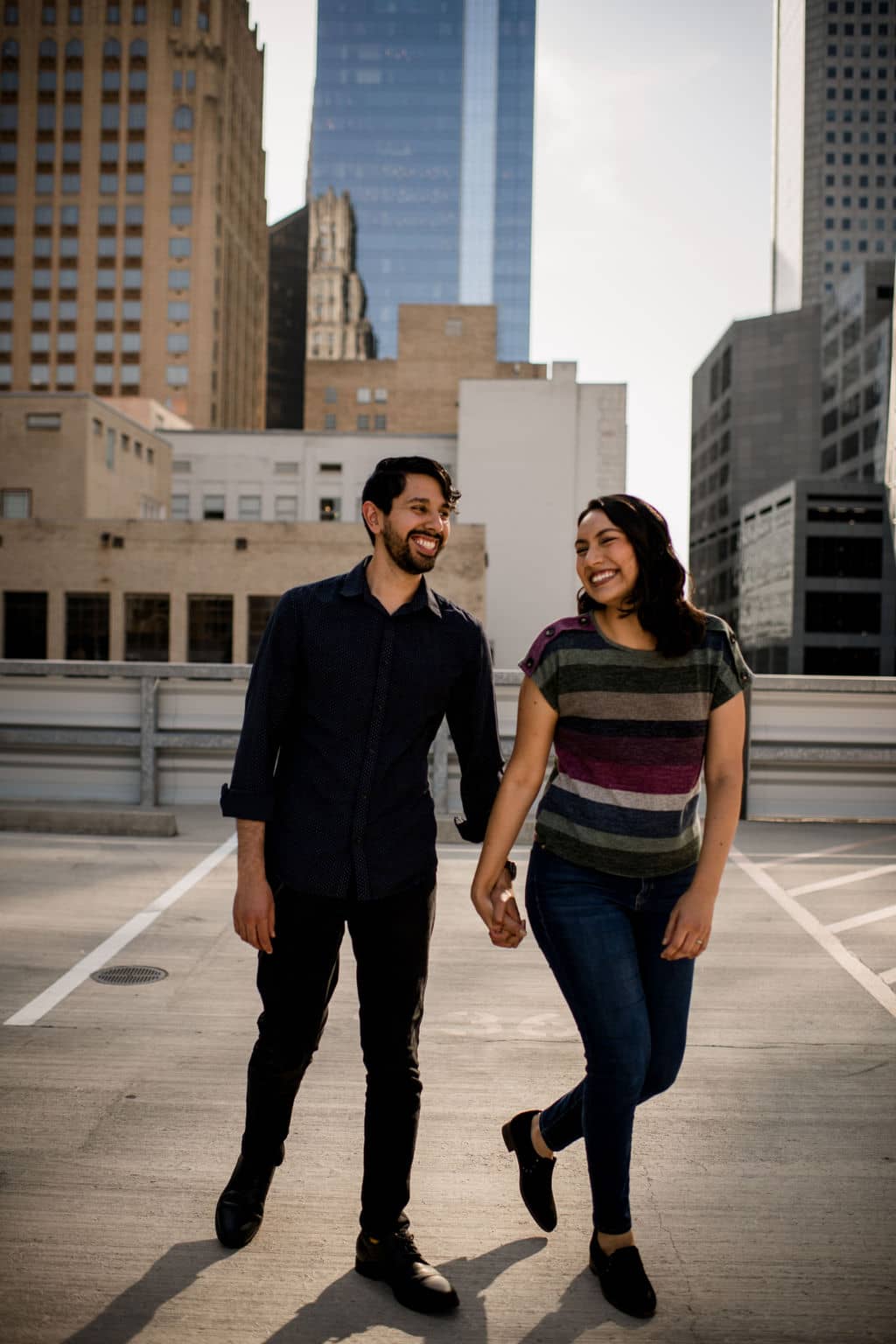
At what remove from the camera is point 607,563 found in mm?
2787

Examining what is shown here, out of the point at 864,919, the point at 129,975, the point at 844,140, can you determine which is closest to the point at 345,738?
the point at 129,975

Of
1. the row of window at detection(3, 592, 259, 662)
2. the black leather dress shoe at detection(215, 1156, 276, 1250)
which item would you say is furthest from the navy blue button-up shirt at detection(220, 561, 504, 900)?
the row of window at detection(3, 592, 259, 662)

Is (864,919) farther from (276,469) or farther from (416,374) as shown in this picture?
(416,374)

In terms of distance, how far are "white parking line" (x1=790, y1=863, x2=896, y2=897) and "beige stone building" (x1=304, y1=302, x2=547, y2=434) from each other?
85.1 metres

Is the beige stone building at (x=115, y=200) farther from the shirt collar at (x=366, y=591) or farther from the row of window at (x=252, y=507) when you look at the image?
the shirt collar at (x=366, y=591)

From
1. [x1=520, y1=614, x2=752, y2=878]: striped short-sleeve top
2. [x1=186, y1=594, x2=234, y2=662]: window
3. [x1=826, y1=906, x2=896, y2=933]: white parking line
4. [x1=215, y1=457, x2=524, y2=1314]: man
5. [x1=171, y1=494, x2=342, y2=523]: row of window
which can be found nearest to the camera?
[x1=520, y1=614, x2=752, y2=878]: striped short-sleeve top

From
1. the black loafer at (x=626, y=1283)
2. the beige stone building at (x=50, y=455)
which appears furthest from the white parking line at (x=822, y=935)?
the beige stone building at (x=50, y=455)

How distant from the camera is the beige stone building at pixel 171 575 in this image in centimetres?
5684

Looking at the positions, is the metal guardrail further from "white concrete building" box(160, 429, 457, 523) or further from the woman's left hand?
"white concrete building" box(160, 429, 457, 523)

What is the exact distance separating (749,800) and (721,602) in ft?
345

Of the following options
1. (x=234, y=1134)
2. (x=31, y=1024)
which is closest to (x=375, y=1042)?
(x=234, y=1134)

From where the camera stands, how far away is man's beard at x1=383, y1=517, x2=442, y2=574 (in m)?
2.88

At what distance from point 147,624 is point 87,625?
329 cm

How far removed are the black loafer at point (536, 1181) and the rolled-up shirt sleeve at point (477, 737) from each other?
86cm
